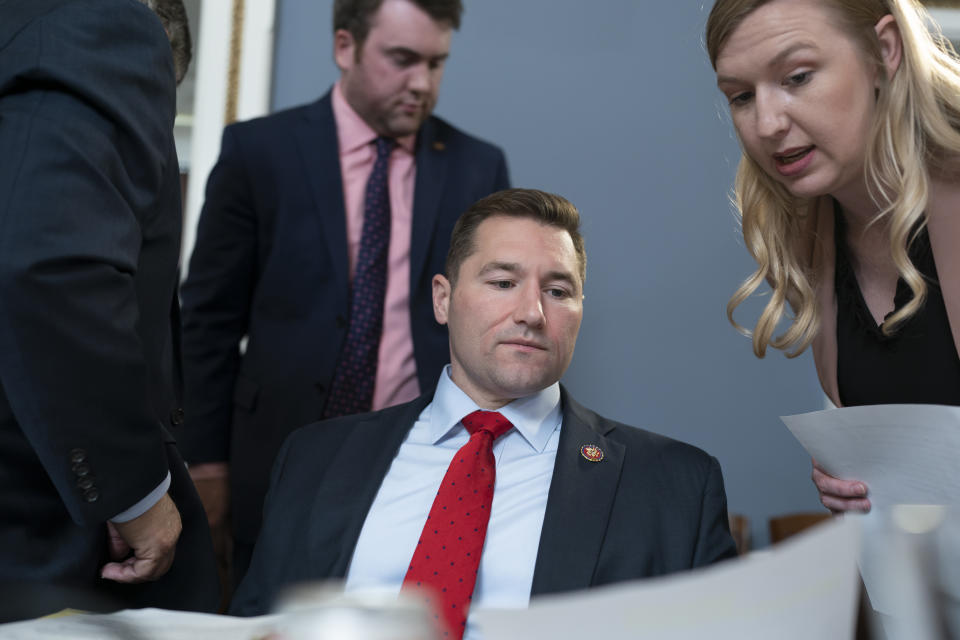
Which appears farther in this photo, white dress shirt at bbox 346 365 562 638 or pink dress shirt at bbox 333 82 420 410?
pink dress shirt at bbox 333 82 420 410

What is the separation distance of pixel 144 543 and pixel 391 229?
1.24 meters

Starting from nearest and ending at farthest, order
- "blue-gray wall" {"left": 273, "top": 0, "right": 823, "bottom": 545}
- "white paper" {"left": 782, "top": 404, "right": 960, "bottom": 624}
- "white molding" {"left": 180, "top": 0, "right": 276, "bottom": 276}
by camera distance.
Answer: "white paper" {"left": 782, "top": 404, "right": 960, "bottom": 624} → "white molding" {"left": 180, "top": 0, "right": 276, "bottom": 276} → "blue-gray wall" {"left": 273, "top": 0, "right": 823, "bottom": 545}

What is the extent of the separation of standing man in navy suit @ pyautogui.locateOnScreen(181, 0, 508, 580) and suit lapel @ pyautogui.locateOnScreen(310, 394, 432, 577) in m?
0.48

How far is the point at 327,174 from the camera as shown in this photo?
97.0 inches

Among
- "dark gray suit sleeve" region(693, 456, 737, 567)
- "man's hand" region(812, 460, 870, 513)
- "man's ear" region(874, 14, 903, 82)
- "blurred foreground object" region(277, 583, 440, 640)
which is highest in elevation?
"man's ear" region(874, 14, 903, 82)

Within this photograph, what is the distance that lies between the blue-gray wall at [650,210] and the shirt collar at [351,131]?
0.58 m

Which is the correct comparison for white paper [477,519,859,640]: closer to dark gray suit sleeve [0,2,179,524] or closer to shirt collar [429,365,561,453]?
dark gray suit sleeve [0,2,179,524]

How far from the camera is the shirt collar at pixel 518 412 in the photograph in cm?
178

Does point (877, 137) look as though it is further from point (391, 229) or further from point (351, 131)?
point (351, 131)

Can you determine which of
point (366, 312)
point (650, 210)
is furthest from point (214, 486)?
point (650, 210)

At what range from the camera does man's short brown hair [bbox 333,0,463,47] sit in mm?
→ 2461

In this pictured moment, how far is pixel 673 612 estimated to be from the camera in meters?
0.45

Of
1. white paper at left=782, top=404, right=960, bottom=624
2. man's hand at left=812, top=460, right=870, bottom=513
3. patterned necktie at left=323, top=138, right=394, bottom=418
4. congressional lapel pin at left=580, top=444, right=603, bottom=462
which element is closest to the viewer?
white paper at left=782, top=404, right=960, bottom=624

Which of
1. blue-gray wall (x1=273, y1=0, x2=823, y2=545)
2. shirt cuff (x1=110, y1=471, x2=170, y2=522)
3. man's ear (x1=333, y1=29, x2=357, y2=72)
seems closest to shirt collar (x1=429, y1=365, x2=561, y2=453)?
shirt cuff (x1=110, y1=471, x2=170, y2=522)
